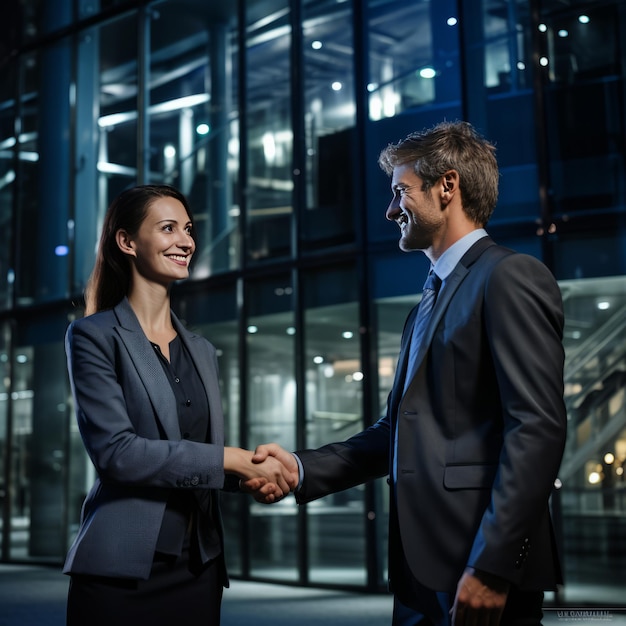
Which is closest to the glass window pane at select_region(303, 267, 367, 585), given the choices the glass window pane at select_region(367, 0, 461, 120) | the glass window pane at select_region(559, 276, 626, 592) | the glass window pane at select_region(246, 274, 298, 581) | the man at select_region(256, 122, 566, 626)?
the glass window pane at select_region(246, 274, 298, 581)

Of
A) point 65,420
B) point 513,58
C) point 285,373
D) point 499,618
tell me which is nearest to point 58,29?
point 65,420

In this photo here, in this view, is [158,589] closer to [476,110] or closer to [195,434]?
[195,434]

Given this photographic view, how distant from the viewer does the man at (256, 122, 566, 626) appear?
1.81 meters

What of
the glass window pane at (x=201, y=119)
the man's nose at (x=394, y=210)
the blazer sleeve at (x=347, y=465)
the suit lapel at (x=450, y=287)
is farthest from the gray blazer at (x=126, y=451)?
the glass window pane at (x=201, y=119)

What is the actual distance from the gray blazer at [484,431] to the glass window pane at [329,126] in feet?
20.1

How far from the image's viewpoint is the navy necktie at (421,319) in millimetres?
2072

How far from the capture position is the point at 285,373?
28.2 feet

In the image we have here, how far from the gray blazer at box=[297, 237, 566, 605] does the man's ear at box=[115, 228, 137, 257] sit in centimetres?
90

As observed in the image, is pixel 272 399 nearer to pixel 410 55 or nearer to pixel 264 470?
pixel 410 55

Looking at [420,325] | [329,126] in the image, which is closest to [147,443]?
[420,325]

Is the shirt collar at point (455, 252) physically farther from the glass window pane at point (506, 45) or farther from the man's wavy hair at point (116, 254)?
the glass window pane at point (506, 45)

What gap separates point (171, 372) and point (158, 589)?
565 mm

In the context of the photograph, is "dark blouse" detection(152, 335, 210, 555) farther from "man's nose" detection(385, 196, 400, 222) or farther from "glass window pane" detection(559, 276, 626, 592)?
"glass window pane" detection(559, 276, 626, 592)

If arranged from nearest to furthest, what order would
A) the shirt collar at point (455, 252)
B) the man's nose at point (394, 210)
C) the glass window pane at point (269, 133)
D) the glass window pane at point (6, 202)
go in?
1. the shirt collar at point (455, 252)
2. the man's nose at point (394, 210)
3. the glass window pane at point (269, 133)
4. the glass window pane at point (6, 202)
